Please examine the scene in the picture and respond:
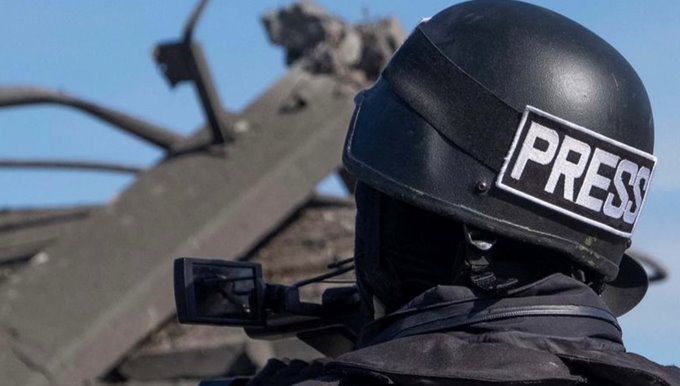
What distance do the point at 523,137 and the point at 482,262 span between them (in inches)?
7.2

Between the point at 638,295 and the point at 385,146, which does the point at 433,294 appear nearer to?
the point at 385,146

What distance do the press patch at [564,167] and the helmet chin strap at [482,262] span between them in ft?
0.25

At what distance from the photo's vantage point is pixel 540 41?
218 centimetres

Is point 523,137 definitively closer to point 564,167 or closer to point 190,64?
point 564,167

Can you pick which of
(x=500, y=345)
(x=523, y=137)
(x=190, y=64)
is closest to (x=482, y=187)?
(x=523, y=137)

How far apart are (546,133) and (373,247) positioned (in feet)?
0.97

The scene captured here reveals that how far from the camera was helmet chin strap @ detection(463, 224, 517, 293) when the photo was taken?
2088 millimetres

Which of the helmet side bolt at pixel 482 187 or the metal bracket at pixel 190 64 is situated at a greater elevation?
the helmet side bolt at pixel 482 187

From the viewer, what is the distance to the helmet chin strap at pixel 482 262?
2088 mm

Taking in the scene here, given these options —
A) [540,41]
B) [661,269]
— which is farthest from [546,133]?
[661,269]

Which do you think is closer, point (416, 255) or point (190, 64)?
point (416, 255)

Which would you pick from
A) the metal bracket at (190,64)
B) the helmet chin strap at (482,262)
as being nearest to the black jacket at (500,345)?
the helmet chin strap at (482,262)

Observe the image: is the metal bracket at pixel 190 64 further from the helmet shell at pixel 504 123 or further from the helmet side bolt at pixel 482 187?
the helmet side bolt at pixel 482 187

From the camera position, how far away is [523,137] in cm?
214
